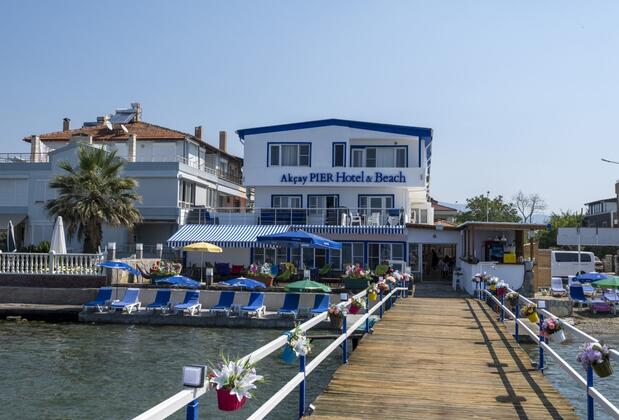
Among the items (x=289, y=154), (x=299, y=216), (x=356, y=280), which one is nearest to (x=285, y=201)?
(x=299, y=216)

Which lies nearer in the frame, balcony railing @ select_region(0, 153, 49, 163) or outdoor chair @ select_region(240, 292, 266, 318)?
outdoor chair @ select_region(240, 292, 266, 318)

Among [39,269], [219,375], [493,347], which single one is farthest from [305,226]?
[219,375]

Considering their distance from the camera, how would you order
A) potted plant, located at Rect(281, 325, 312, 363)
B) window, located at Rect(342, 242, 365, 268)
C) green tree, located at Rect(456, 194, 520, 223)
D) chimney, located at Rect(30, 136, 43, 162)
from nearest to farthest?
potted plant, located at Rect(281, 325, 312, 363) → window, located at Rect(342, 242, 365, 268) → chimney, located at Rect(30, 136, 43, 162) → green tree, located at Rect(456, 194, 520, 223)

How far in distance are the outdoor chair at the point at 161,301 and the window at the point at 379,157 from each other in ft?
58.2

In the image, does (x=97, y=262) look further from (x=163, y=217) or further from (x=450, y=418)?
(x=450, y=418)

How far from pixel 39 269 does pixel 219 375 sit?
2786 centimetres

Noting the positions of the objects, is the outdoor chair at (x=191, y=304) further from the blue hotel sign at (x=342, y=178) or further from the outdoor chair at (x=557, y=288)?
the outdoor chair at (x=557, y=288)

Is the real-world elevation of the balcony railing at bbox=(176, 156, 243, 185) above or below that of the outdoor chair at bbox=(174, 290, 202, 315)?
above

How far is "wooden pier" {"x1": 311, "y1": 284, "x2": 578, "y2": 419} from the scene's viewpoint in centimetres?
841

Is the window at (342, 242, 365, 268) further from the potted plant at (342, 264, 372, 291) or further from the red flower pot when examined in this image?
the red flower pot

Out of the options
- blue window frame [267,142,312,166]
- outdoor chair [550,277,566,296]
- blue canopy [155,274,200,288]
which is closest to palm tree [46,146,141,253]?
blue canopy [155,274,200,288]

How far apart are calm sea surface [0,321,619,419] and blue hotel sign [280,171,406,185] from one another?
17393 mm

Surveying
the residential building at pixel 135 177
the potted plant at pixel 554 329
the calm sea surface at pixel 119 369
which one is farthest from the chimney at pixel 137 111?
the potted plant at pixel 554 329

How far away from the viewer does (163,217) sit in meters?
42.5
